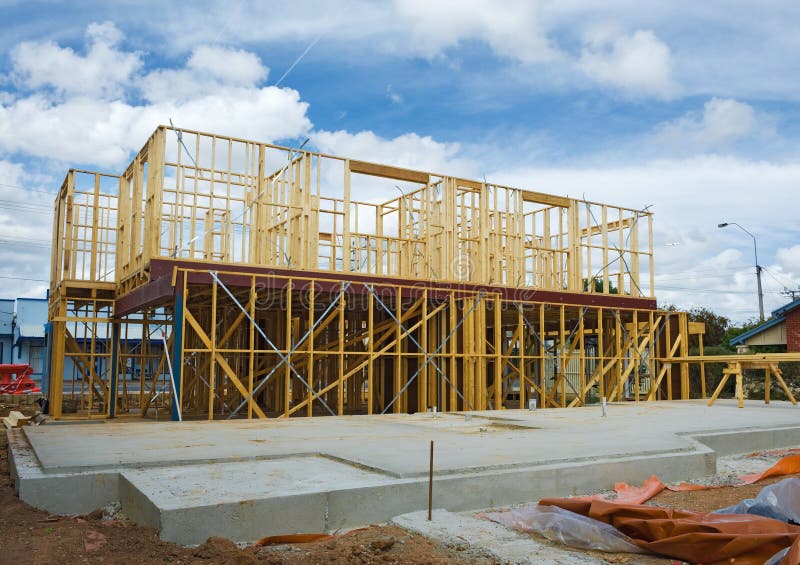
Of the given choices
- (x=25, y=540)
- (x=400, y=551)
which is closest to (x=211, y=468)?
(x=25, y=540)

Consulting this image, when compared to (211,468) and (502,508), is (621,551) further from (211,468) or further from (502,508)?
(211,468)

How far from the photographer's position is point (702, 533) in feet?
16.2

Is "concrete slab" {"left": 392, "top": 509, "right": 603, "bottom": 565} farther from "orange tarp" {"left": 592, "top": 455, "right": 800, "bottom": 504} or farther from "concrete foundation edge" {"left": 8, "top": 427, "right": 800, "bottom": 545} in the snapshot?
"orange tarp" {"left": 592, "top": 455, "right": 800, "bottom": 504}

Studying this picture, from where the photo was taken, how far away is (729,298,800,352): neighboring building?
3041 cm

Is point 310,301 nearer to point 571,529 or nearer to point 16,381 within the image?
point 571,529

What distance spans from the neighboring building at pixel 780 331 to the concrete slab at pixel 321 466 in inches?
815

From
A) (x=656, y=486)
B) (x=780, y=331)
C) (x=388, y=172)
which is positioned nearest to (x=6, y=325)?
(x=388, y=172)

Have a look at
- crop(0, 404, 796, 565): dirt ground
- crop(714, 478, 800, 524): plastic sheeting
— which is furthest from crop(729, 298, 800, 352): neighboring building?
crop(0, 404, 796, 565): dirt ground

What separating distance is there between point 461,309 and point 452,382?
2.20m

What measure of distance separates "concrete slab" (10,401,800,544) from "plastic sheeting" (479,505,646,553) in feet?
3.48

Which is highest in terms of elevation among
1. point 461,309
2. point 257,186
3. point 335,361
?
point 257,186

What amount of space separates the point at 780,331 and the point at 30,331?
1713 inches

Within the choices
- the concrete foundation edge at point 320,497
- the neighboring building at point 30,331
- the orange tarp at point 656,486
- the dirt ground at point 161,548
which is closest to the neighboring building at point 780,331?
the orange tarp at point 656,486

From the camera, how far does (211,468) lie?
7.33 meters
